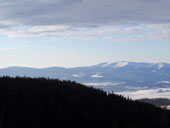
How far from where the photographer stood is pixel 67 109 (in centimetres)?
1667

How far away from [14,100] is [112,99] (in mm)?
4658

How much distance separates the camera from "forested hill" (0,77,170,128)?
15562mm

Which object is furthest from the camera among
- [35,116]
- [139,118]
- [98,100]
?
[98,100]

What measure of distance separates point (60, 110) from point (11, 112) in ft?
6.59

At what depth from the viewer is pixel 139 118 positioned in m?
16.8

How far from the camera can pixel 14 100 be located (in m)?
17.0

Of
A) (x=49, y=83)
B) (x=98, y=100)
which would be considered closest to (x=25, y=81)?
(x=49, y=83)

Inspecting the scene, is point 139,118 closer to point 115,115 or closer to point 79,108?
point 115,115

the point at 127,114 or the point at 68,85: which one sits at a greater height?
the point at 68,85

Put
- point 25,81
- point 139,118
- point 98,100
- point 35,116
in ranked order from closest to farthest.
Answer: point 35,116, point 139,118, point 98,100, point 25,81

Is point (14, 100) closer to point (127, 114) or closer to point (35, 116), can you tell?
point (35, 116)

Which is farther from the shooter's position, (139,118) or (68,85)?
(68,85)

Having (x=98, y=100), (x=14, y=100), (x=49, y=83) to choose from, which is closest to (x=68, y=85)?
(x=49, y=83)

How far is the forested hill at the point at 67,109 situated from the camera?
1556 centimetres
